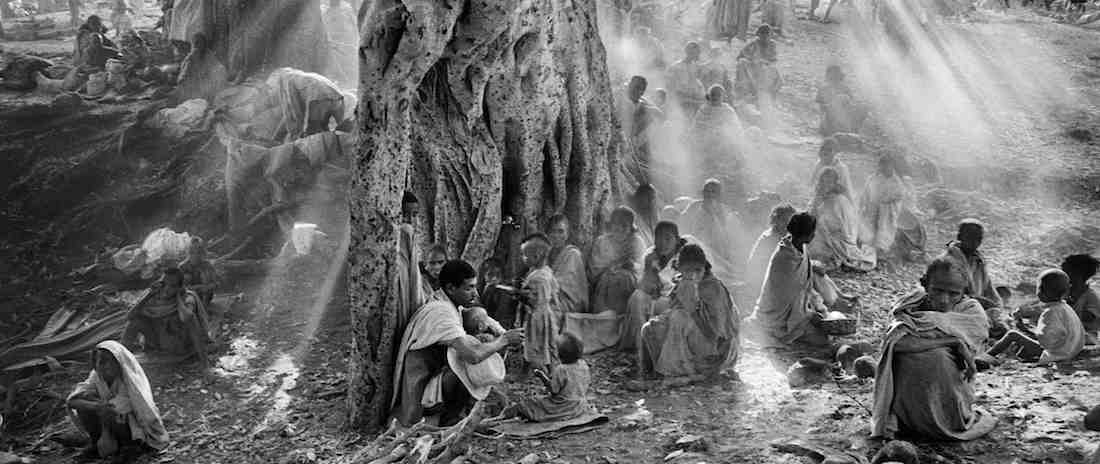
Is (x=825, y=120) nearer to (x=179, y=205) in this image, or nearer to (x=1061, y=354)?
(x=1061, y=354)

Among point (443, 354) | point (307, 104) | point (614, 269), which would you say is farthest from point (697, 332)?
point (307, 104)

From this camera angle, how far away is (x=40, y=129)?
17.8 m

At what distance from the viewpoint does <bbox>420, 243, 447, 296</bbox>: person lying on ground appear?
350 inches

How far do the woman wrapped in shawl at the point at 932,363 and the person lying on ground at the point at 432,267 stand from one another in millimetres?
3735

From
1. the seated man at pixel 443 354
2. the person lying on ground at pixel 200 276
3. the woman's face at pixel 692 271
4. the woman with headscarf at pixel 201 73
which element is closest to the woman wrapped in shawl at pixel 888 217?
the woman's face at pixel 692 271

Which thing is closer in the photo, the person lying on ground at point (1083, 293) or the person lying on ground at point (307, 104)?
the person lying on ground at point (1083, 293)

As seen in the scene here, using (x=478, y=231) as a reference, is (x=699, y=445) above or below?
below

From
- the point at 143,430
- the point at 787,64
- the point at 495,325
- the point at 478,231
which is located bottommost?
the point at 143,430

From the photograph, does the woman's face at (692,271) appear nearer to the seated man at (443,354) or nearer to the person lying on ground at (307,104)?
the seated man at (443,354)

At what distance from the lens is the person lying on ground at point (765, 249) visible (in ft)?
36.9

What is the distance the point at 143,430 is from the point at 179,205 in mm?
7244

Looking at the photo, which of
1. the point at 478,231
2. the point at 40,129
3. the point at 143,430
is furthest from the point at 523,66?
the point at 40,129

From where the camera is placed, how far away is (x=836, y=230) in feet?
41.1

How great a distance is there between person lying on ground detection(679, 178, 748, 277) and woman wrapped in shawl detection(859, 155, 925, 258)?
1.64m
